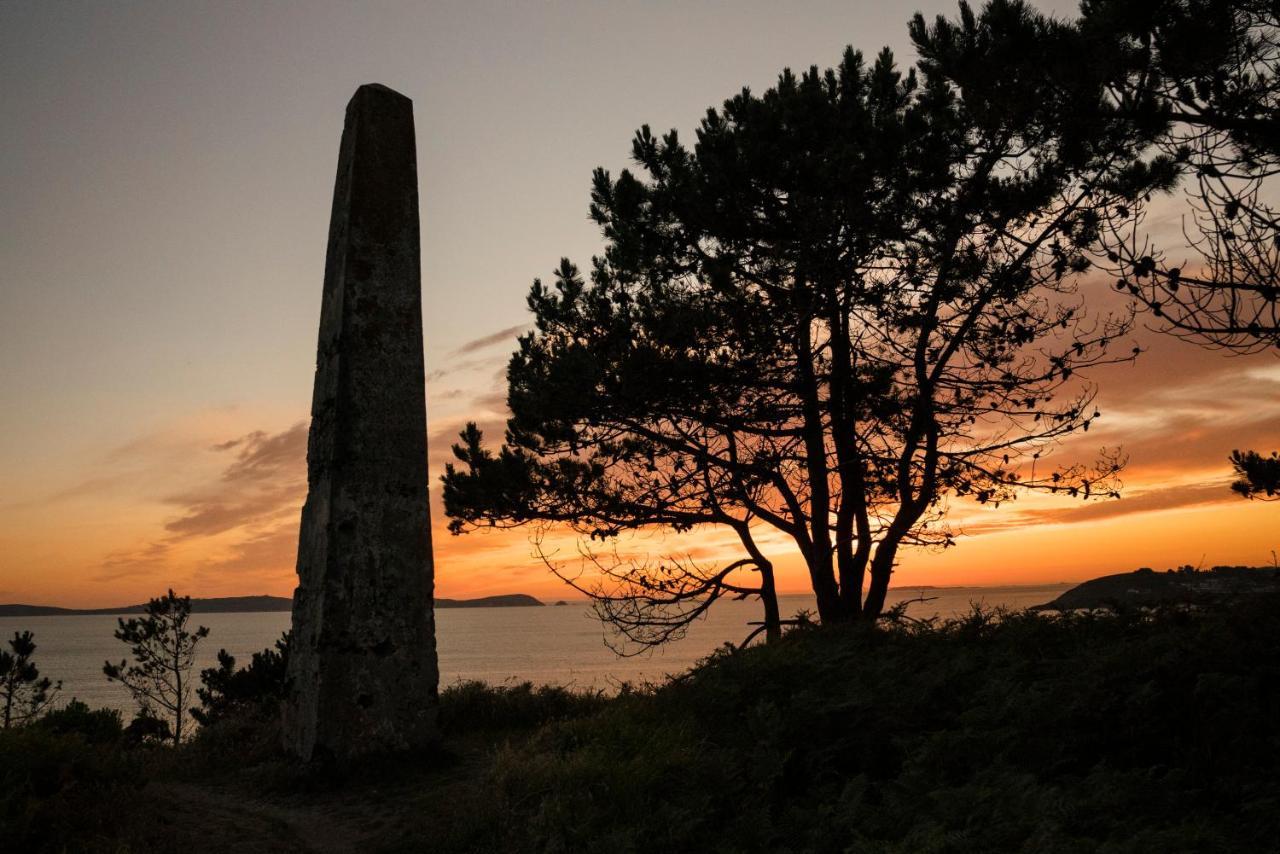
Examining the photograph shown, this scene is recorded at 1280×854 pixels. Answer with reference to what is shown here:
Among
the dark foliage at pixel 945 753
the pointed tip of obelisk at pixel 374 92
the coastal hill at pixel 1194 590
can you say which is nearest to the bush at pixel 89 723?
the dark foliage at pixel 945 753

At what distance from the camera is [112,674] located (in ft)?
52.9

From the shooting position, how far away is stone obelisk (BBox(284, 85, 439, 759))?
9.52 metres

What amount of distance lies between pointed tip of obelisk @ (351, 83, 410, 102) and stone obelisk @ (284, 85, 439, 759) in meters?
0.19

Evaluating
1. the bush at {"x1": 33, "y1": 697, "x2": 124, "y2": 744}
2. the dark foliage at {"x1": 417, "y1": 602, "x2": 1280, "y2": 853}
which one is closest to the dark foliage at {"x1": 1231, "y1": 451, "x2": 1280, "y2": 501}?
the dark foliage at {"x1": 417, "y1": 602, "x2": 1280, "y2": 853}

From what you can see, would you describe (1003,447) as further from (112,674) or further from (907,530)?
(112,674)

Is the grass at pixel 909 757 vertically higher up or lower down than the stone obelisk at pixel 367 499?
lower down

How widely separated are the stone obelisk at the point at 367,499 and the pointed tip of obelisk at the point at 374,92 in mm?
189

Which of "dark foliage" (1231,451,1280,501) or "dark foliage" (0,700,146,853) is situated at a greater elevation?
"dark foliage" (1231,451,1280,501)

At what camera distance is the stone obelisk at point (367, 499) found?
9523 millimetres

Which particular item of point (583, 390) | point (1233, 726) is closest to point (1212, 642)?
point (1233, 726)

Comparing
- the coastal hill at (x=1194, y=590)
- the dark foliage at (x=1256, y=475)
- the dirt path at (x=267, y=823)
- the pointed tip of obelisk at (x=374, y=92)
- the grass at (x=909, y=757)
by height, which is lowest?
the dirt path at (x=267, y=823)

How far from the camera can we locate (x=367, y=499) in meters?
9.82

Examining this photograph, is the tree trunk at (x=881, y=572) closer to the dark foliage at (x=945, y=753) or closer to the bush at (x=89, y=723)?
the dark foliage at (x=945, y=753)

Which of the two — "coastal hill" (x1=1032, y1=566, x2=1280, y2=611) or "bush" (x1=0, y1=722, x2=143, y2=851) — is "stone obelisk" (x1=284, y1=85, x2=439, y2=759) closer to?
"bush" (x1=0, y1=722, x2=143, y2=851)
